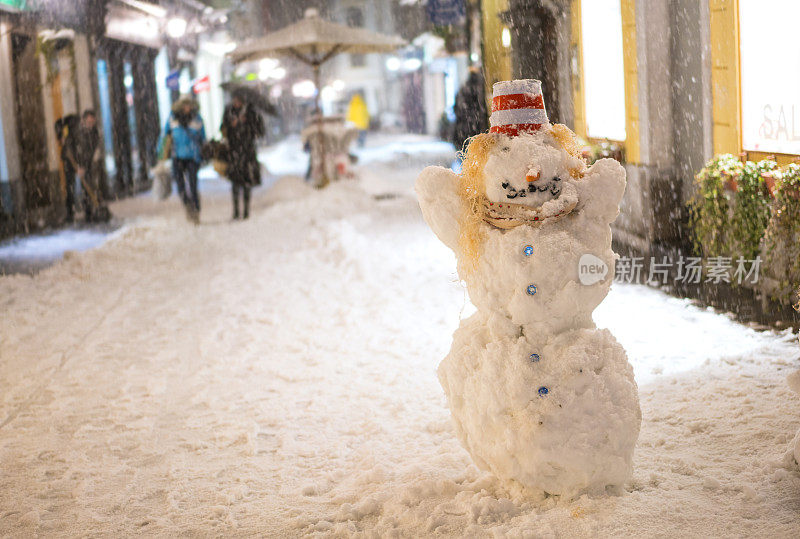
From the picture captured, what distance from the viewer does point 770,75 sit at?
285 inches

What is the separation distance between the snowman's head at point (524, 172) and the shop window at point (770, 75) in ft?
13.9

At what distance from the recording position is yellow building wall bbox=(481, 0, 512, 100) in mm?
18266

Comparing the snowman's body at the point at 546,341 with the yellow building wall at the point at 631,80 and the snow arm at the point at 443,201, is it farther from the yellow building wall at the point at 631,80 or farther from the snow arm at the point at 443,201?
the yellow building wall at the point at 631,80

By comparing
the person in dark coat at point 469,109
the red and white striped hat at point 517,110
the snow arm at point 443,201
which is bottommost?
the snow arm at point 443,201

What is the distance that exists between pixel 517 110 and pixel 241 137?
1043 centimetres

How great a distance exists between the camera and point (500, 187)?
3.46 m

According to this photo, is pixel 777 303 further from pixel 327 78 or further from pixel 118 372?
pixel 327 78

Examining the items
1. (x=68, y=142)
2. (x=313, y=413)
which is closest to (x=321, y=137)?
(x=68, y=142)

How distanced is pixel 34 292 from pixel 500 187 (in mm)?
6859

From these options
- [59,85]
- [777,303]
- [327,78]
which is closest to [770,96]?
[777,303]

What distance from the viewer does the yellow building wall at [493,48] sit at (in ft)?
59.9
